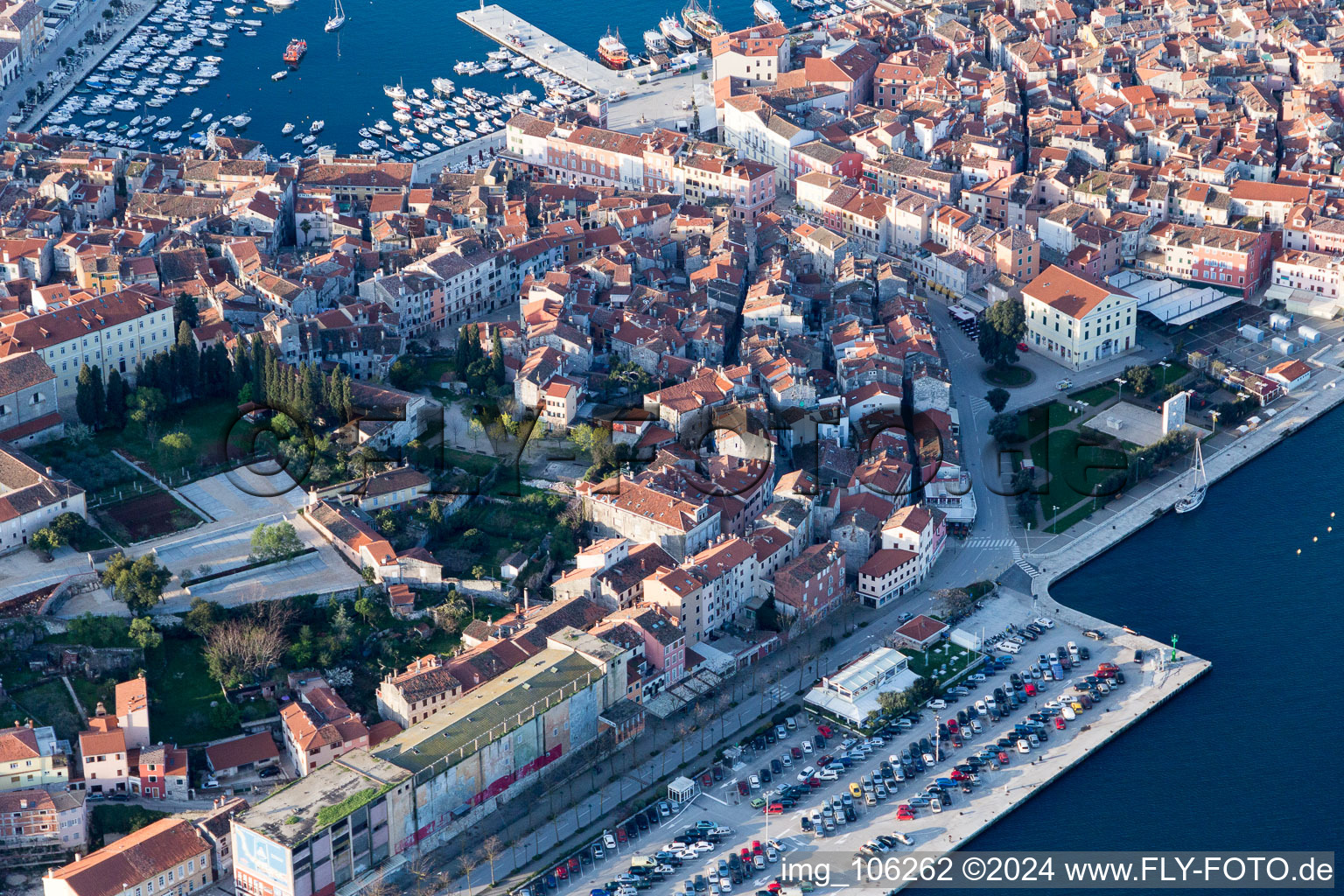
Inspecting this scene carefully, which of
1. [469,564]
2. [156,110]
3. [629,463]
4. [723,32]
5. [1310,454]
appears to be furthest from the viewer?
[723,32]

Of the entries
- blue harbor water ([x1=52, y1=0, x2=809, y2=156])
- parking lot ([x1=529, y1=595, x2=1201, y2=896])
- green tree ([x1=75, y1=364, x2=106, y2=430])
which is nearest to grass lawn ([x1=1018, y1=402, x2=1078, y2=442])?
parking lot ([x1=529, y1=595, x2=1201, y2=896])

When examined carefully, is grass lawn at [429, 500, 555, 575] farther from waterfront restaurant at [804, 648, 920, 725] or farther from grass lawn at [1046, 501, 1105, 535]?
grass lawn at [1046, 501, 1105, 535]

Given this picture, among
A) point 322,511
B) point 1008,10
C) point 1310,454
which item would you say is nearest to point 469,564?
point 322,511

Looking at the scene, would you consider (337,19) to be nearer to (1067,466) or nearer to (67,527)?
(67,527)

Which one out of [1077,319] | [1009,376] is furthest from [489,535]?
[1077,319]

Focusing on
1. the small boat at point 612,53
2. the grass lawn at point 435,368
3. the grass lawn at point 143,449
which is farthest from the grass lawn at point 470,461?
the small boat at point 612,53

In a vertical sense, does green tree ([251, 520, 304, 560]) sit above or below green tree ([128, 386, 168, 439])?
below

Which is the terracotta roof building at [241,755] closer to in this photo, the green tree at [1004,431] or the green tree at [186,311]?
the green tree at [186,311]

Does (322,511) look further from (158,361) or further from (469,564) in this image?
(158,361)
